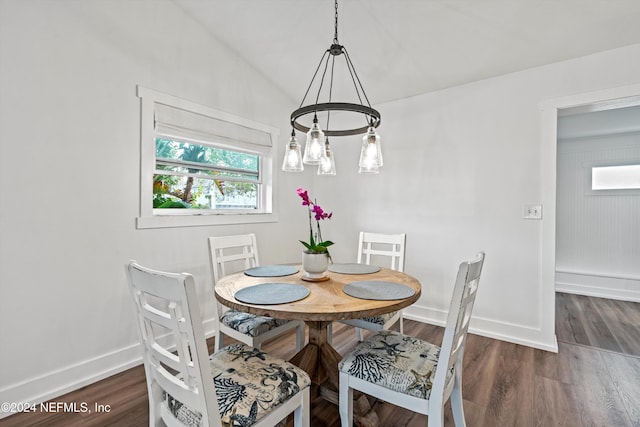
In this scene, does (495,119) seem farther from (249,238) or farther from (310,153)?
(249,238)

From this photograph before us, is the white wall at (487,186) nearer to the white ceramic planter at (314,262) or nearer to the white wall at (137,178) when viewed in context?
the white wall at (137,178)

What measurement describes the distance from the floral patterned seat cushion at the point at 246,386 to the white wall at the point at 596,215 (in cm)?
423

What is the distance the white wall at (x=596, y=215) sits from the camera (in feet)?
12.3

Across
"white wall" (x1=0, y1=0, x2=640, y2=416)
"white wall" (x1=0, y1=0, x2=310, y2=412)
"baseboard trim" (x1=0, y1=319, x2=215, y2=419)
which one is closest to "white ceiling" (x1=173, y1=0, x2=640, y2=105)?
"white wall" (x1=0, y1=0, x2=640, y2=416)

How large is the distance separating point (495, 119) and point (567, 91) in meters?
0.52

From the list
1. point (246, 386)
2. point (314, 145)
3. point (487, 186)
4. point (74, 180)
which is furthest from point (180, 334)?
point (487, 186)

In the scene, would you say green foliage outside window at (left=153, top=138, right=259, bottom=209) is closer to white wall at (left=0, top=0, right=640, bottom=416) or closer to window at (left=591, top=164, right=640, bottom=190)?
white wall at (left=0, top=0, right=640, bottom=416)

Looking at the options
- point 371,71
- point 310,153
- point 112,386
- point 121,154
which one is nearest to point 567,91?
point 371,71

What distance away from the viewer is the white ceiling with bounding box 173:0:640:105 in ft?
6.68

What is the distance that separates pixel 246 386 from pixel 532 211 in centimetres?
259

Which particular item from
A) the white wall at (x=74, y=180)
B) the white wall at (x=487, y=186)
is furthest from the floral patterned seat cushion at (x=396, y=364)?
the white wall at (x=74, y=180)

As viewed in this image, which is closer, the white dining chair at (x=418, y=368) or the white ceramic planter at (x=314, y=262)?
the white dining chair at (x=418, y=368)

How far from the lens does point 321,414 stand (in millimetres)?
1669

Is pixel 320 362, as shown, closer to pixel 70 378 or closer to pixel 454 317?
pixel 454 317
